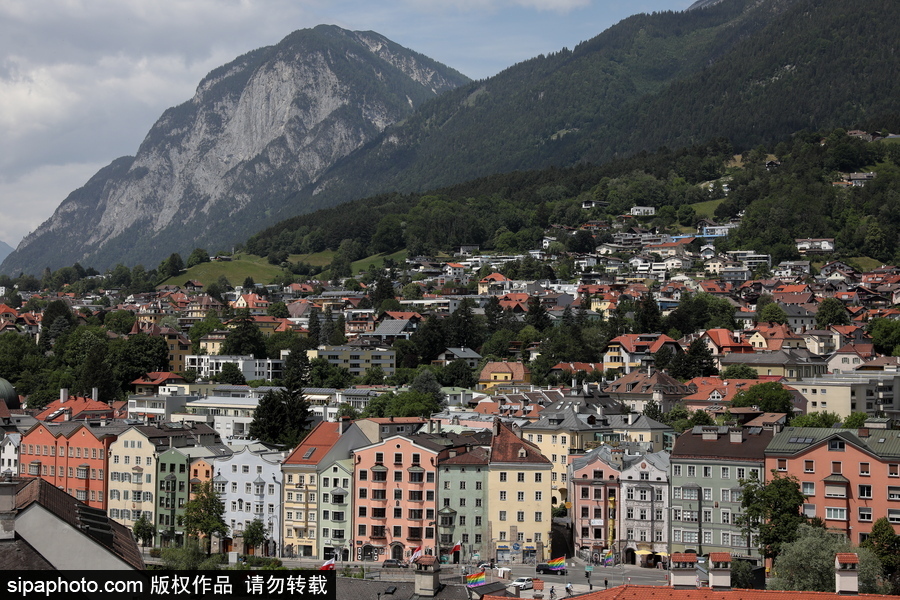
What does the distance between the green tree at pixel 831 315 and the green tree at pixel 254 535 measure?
288ft

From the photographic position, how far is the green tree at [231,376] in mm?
135000

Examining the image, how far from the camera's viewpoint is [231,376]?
135 metres

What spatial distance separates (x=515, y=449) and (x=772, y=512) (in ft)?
58.8

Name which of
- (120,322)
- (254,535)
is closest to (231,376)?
(120,322)

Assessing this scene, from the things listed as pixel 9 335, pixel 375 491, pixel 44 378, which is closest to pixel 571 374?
pixel 375 491

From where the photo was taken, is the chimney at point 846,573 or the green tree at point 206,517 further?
the green tree at point 206,517

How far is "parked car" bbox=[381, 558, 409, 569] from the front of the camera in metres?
70.5

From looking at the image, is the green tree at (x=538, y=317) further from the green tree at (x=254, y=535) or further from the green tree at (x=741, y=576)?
the green tree at (x=741, y=576)

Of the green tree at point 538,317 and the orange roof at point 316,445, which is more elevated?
the green tree at point 538,317

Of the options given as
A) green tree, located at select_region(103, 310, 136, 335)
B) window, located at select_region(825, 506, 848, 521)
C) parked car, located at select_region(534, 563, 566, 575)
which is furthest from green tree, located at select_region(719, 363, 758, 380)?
green tree, located at select_region(103, 310, 136, 335)

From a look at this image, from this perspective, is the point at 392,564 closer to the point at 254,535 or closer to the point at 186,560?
the point at 254,535

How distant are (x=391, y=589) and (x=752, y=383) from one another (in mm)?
66200

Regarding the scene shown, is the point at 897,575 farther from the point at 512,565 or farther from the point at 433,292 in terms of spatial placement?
the point at 433,292

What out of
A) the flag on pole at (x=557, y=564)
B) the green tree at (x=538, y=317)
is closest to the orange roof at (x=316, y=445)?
the flag on pole at (x=557, y=564)
